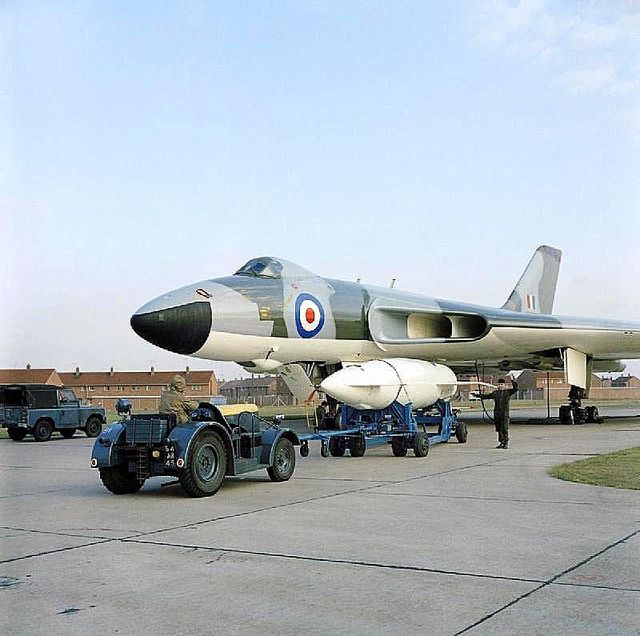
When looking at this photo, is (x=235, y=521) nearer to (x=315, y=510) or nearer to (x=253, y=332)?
(x=315, y=510)

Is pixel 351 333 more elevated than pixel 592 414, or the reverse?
pixel 351 333

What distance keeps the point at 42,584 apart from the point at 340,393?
29.9 ft

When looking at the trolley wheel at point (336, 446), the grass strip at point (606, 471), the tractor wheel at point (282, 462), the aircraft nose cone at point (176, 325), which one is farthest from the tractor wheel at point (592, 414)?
the tractor wheel at point (282, 462)

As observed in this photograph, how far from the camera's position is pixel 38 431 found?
72.2ft

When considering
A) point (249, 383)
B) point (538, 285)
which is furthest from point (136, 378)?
point (538, 285)

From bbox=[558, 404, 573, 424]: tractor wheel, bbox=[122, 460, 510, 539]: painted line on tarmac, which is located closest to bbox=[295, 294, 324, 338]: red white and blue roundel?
bbox=[122, 460, 510, 539]: painted line on tarmac

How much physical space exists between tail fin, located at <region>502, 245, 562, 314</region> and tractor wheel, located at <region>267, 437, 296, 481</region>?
64.4 ft

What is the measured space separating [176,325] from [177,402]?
15.7 ft

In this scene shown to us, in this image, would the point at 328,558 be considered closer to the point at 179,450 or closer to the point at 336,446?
the point at 179,450

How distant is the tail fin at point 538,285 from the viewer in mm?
29469

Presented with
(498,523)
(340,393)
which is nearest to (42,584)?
(498,523)

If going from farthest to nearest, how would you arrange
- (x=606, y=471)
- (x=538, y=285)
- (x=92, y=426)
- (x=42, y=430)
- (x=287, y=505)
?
(x=538, y=285) → (x=92, y=426) → (x=42, y=430) → (x=606, y=471) → (x=287, y=505)

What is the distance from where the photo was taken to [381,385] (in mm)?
14445

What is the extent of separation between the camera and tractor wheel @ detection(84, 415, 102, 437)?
23.9m
